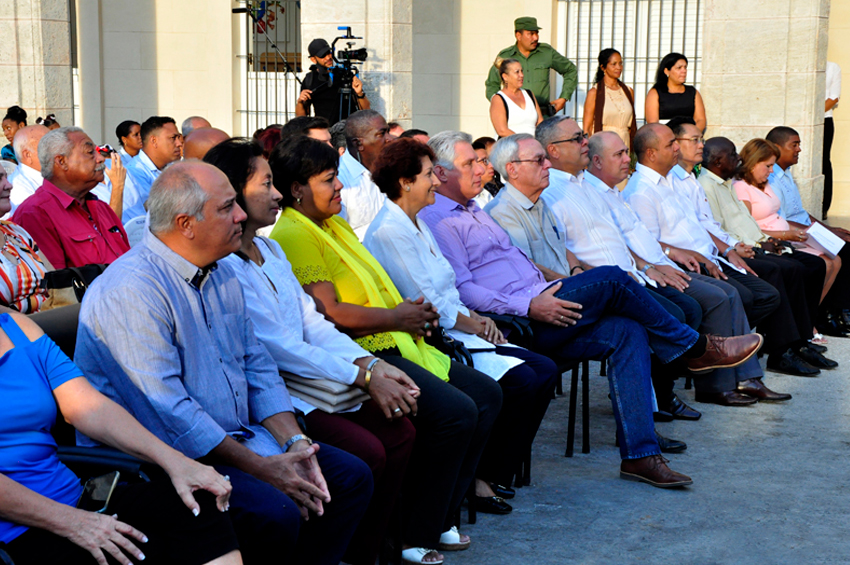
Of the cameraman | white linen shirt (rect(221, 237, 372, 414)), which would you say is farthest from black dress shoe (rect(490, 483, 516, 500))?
the cameraman

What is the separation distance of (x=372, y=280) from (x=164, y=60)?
10363mm

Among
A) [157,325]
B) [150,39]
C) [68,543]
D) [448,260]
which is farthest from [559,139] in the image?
[150,39]

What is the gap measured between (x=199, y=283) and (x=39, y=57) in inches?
307

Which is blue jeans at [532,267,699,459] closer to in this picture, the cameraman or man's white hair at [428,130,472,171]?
man's white hair at [428,130,472,171]

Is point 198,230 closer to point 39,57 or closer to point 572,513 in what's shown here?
point 572,513

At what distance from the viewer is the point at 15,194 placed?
17.1 feet

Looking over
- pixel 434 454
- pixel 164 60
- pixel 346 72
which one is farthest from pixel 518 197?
pixel 164 60

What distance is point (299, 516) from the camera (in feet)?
8.34

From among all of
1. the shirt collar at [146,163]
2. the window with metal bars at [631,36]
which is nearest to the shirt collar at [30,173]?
the shirt collar at [146,163]

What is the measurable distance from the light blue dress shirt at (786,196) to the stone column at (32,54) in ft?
22.3

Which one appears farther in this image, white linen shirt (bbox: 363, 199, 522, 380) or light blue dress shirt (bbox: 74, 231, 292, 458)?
white linen shirt (bbox: 363, 199, 522, 380)

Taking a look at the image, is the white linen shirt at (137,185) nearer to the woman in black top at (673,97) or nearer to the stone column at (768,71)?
the woman in black top at (673,97)

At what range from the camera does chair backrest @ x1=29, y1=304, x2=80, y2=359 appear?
2727 millimetres

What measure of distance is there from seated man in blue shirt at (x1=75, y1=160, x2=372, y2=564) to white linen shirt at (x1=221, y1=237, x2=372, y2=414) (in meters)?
0.18
